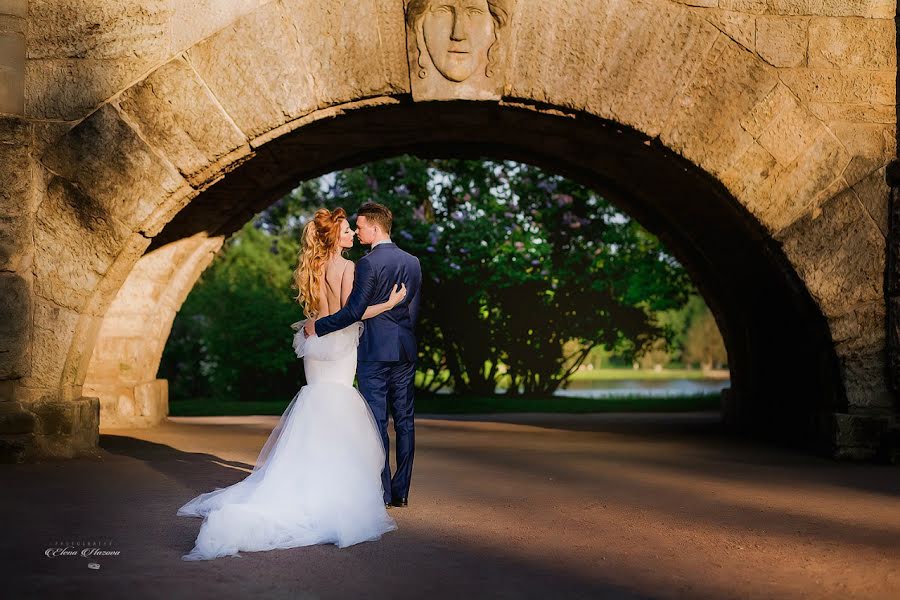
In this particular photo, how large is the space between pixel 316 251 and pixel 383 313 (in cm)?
49

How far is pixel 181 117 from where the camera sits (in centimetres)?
714

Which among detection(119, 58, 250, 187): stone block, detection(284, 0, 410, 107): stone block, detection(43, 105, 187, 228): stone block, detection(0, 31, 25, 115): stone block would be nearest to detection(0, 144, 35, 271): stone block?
detection(0, 31, 25, 115): stone block

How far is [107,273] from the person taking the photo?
7.28 metres

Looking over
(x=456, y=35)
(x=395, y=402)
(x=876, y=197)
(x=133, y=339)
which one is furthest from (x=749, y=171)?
(x=133, y=339)

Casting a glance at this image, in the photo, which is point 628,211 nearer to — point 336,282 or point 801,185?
point 801,185

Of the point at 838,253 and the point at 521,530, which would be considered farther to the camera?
Result: the point at 838,253

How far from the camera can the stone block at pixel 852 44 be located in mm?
7504

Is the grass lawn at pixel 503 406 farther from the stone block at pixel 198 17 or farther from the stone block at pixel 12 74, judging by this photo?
the stone block at pixel 198 17

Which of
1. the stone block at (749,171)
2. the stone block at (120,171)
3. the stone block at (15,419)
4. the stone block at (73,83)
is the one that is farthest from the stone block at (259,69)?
the stone block at (749,171)

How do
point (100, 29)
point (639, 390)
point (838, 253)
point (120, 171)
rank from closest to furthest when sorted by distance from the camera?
1. point (120, 171)
2. point (100, 29)
3. point (838, 253)
4. point (639, 390)

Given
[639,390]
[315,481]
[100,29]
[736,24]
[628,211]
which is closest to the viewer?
[315,481]

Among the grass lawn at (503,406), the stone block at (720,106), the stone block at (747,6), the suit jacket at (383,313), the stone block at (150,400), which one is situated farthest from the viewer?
the grass lawn at (503,406)

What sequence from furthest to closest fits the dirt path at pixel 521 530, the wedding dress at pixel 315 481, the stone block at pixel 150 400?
the stone block at pixel 150 400
the wedding dress at pixel 315 481
the dirt path at pixel 521 530

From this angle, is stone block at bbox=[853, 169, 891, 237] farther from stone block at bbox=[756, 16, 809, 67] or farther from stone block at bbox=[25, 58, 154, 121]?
stone block at bbox=[25, 58, 154, 121]
